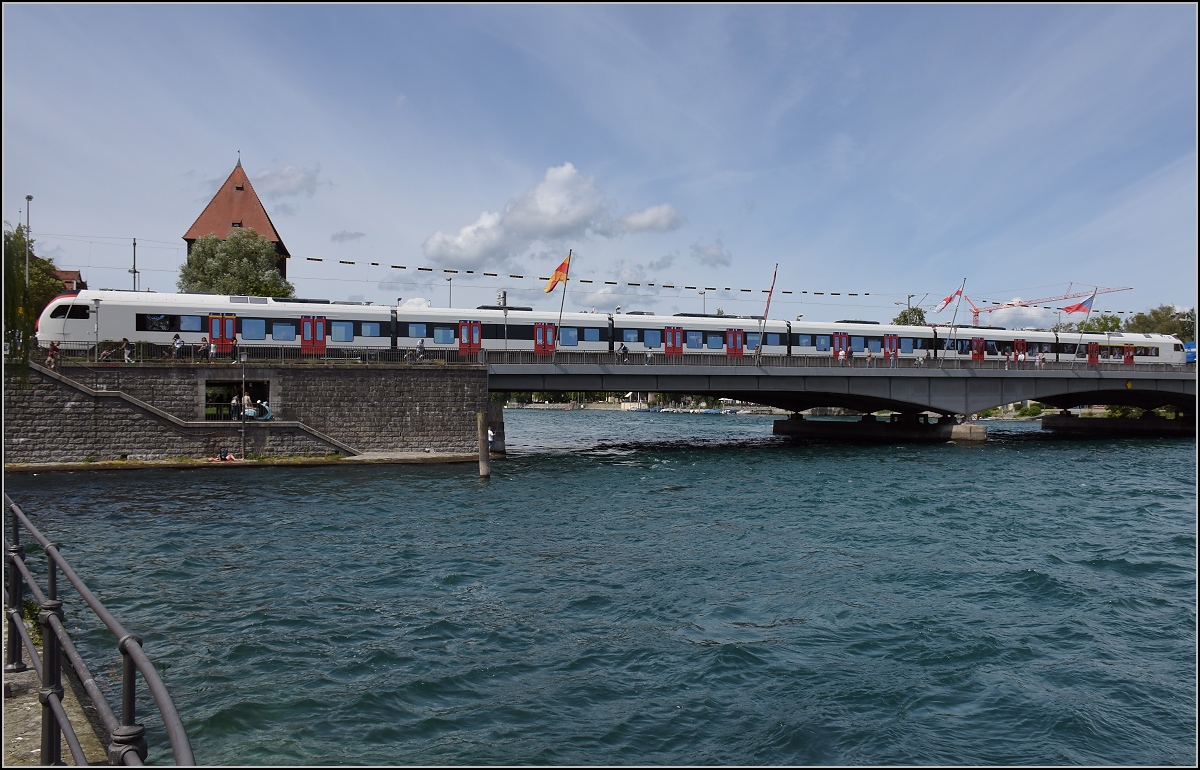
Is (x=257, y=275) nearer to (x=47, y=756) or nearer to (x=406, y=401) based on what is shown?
(x=406, y=401)

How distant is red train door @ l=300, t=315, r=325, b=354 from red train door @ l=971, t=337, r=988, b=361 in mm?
46119

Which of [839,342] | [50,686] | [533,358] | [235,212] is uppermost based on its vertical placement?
[235,212]

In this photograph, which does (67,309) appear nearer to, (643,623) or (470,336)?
(470,336)

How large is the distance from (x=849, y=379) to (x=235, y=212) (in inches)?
2728

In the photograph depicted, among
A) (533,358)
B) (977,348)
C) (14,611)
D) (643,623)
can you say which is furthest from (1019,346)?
(14,611)

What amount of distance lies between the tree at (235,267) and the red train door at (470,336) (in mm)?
24477

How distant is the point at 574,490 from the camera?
33.1m

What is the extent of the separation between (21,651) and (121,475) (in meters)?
28.3

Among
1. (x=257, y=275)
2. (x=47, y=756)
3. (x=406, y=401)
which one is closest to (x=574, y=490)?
(x=406, y=401)

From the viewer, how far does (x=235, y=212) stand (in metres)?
86.1

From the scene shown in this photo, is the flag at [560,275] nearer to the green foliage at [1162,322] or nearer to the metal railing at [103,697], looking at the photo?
the metal railing at [103,697]

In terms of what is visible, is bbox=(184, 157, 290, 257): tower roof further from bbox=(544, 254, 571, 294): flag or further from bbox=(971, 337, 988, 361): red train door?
bbox=(971, 337, 988, 361): red train door

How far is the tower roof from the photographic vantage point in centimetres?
8475

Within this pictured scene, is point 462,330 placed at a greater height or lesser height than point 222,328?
greater
